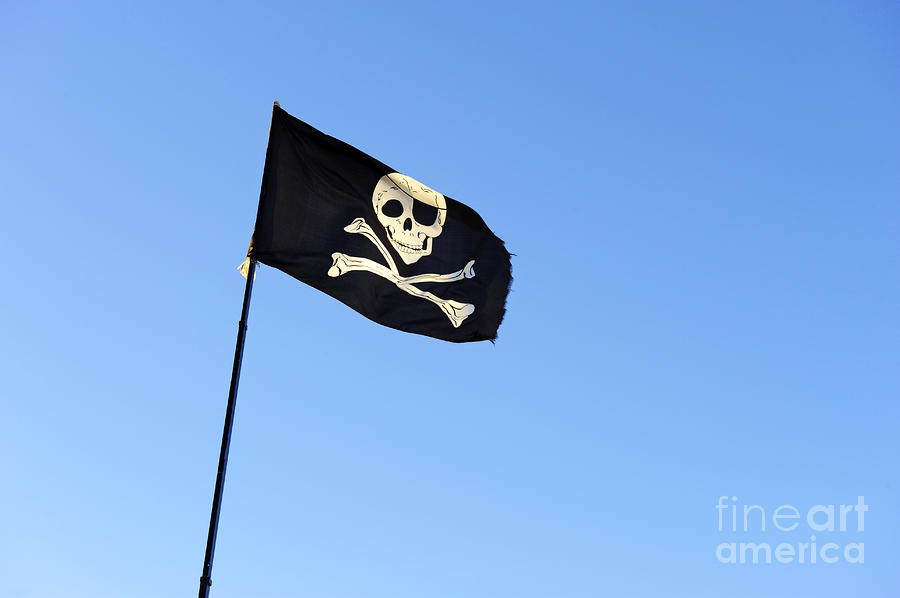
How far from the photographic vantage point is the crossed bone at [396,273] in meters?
13.5

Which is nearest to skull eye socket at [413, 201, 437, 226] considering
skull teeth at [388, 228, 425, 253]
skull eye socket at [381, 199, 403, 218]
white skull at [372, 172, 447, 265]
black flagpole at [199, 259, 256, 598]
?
white skull at [372, 172, 447, 265]

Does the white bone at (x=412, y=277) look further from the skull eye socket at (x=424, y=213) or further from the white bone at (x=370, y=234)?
the skull eye socket at (x=424, y=213)

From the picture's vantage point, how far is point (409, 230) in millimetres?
14555

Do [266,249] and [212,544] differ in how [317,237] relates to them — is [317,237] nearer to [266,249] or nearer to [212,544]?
[266,249]

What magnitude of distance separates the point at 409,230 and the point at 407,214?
24 cm

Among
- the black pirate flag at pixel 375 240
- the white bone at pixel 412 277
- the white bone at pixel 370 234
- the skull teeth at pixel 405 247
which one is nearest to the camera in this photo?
the black pirate flag at pixel 375 240

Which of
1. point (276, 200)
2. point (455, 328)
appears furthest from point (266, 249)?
point (455, 328)

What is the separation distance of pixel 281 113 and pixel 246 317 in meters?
3.14

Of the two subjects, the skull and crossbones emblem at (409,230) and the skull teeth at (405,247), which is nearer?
the skull and crossbones emblem at (409,230)

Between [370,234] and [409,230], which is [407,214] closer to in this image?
[409,230]

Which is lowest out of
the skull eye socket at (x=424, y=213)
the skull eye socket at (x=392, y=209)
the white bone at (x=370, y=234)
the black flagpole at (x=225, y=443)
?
the black flagpole at (x=225, y=443)

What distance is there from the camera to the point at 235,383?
1129 centimetres

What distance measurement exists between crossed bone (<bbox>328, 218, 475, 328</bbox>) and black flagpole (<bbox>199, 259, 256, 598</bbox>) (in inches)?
62.2

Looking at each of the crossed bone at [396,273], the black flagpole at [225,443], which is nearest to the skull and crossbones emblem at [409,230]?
the crossed bone at [396,273]
